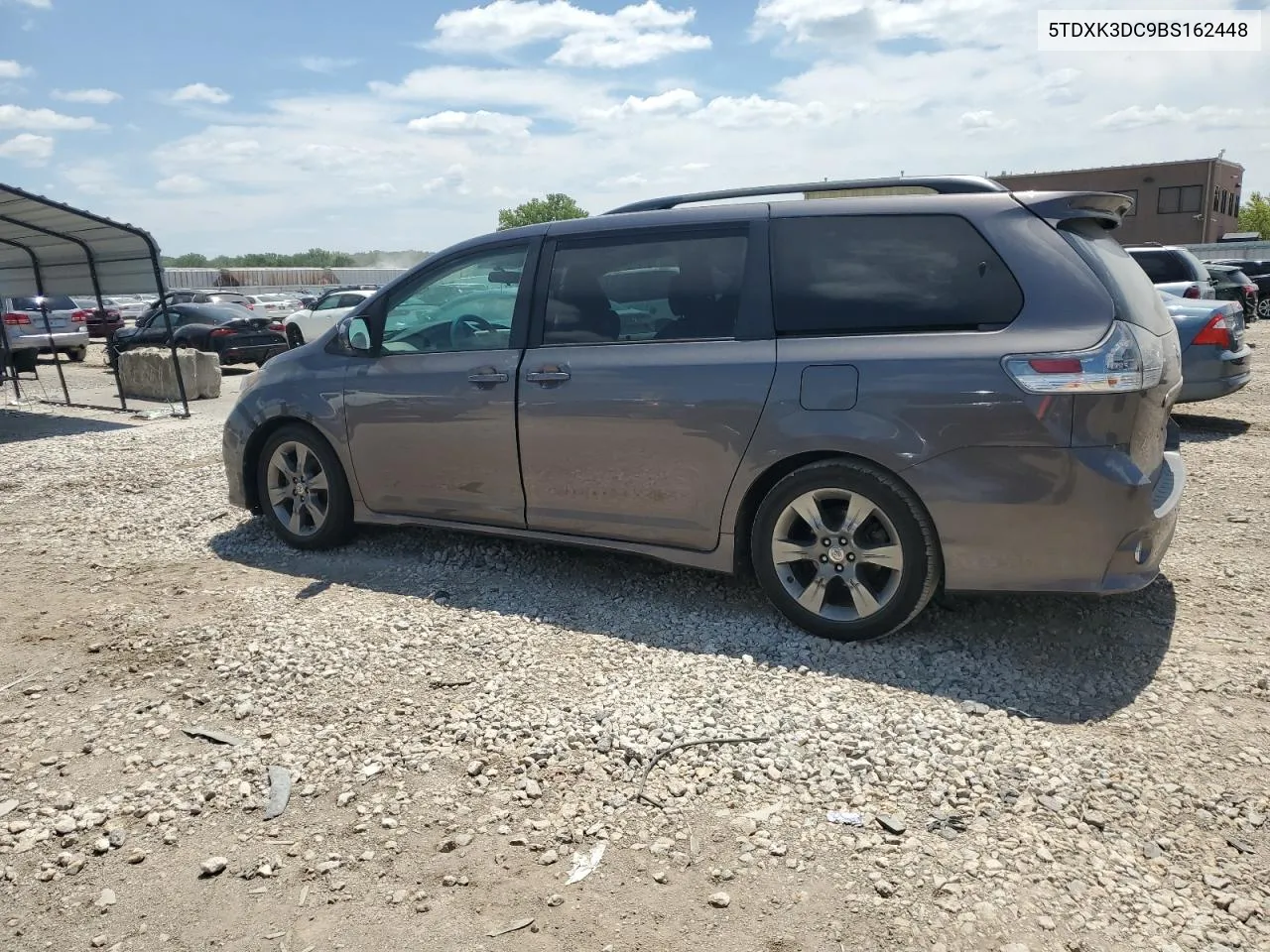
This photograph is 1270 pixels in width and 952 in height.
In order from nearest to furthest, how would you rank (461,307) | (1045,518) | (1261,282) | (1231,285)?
(1045,518), (461,307), (1231,285), (1261,282)

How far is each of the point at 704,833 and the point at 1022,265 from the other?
2.52 metres

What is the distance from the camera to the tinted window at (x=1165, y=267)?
11.3 meters

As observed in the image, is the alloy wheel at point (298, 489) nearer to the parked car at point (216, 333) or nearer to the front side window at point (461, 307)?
the front side window at point (461, 307)

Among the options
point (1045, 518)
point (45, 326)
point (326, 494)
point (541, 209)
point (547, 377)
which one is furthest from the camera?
point (541, 209)

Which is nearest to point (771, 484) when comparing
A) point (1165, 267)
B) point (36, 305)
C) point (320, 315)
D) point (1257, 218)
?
point (1165, 267)

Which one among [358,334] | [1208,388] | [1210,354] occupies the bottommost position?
[1208,388]

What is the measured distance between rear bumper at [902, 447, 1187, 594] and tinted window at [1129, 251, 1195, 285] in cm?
901

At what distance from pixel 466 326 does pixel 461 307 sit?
0.13 m

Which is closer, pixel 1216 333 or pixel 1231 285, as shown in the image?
pixel 1216 333

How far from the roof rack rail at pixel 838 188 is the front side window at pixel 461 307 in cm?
67

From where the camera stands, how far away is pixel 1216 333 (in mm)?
8391

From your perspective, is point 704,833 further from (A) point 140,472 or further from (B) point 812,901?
(A) point 140,472

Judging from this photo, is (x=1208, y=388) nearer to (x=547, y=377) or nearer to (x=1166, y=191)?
(x=547, y=377)

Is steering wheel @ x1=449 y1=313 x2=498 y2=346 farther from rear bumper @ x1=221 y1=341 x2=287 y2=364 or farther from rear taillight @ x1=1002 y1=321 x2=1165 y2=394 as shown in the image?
rear bumper @ x1=221 y1=341 x2=287 y2=364
